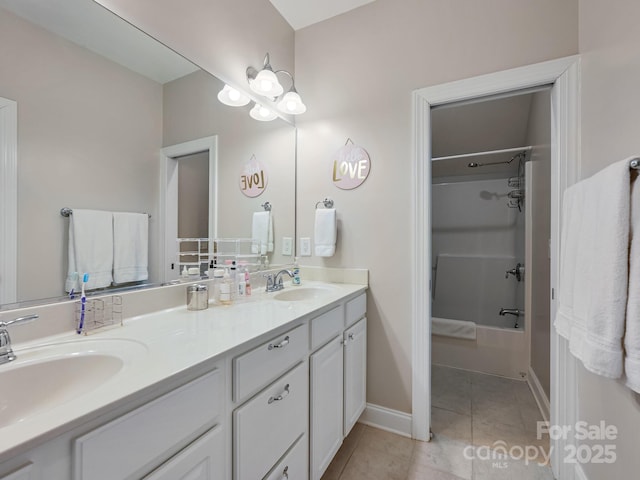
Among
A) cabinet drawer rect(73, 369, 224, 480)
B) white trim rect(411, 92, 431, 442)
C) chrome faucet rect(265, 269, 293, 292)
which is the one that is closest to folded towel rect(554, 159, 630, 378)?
white trim rect(411, 92, 431, 442)

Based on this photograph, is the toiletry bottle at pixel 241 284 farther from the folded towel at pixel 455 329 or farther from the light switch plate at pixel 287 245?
the folded towel at pixel 455 329

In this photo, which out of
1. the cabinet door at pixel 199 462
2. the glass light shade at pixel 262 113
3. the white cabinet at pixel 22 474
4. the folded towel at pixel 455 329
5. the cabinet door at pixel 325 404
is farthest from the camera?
the folded towel at pixel 455 329

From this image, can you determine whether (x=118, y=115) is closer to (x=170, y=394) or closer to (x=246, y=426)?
(x=170, y=394)

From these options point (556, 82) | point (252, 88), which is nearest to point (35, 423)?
point (252, 88)

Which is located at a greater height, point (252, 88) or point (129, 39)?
point (252, 88)

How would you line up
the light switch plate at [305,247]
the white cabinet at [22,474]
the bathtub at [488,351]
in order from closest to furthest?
the white cabinet at [22,474]
the light switch plate at [305,247]
the bathtub at [488,351]

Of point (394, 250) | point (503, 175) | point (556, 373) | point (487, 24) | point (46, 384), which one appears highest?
point (487, 24)

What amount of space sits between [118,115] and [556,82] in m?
2.02

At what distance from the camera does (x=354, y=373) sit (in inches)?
65.0

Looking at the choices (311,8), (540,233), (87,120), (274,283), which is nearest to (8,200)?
(87,120)

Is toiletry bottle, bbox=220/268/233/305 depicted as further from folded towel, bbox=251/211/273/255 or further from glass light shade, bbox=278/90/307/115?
glass light shade, bbox=278/90/307/115

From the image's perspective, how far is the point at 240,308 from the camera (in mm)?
1312

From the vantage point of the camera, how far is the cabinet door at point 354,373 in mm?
1547

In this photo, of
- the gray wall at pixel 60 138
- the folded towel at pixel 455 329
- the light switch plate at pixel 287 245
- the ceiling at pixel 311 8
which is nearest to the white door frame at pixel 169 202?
the gray wall at pixel 60 138
